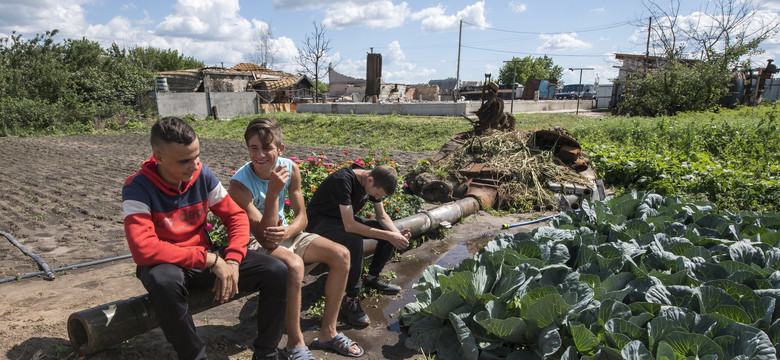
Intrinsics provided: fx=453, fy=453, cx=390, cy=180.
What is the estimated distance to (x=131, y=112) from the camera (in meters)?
20.5

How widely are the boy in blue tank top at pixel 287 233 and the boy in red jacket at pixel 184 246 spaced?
0.54 ft

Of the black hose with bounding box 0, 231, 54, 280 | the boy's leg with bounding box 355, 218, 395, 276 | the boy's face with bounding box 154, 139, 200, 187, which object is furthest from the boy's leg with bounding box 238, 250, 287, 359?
the black hose with bounding box 0, 231, 54, 280

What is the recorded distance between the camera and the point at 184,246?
238 cm

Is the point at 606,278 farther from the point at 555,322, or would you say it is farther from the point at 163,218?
the point at 163,218

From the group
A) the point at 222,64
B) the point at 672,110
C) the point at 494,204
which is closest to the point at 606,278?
the point at 494,204

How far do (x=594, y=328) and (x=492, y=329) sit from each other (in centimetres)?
54

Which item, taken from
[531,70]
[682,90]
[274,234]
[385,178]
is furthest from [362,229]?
[531,70]

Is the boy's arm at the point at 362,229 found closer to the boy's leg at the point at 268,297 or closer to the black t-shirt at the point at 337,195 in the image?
the black t-shirt at the point at 337,195

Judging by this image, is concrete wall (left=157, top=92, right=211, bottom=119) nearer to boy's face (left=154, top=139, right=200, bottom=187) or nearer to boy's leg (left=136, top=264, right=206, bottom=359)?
boy's face (left=154, top=139, right=200, bottom=187)

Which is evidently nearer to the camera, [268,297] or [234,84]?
[268,297]

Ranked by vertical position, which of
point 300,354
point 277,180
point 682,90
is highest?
point 682,90

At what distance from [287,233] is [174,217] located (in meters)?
0.66

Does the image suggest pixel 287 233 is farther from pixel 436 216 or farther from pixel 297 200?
pixel 436 216

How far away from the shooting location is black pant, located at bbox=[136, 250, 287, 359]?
209cm
